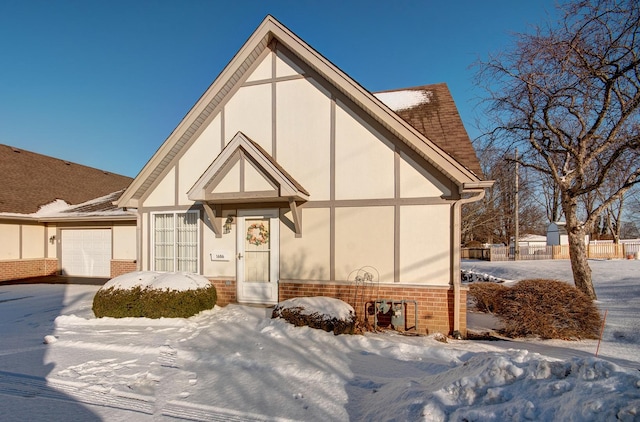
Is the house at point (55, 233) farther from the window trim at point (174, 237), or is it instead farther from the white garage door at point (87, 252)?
the window trim at point (174, 237)

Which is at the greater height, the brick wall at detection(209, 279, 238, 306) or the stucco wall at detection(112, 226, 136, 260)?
the stucco wall at detection(112, 226, 136, 260)

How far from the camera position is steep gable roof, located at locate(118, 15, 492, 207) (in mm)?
6820

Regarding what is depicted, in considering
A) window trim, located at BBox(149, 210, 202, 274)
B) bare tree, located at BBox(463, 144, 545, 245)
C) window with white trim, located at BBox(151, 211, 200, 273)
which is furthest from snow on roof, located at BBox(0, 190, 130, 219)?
bare tree, located at BBox(463, 144, 545, 245)

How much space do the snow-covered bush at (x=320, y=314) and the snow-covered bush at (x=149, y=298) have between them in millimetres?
2056

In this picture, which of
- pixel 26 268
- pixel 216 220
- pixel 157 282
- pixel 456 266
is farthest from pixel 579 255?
pixel 26 268

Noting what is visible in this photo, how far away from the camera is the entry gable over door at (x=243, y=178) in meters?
7.46

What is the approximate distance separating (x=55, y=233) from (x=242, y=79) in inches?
486

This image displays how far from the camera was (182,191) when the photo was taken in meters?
9.24

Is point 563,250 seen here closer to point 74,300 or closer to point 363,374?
point 363,374

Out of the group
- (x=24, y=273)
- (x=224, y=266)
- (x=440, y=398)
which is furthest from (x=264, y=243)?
(x=24, y=273)

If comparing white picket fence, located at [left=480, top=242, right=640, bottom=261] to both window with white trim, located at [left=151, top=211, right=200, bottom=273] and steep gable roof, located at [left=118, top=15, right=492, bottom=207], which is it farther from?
window with white trim, located at [left=151, top=211, right=200, bottom=273]

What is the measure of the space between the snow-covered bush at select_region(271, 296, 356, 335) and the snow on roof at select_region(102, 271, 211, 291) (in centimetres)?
228

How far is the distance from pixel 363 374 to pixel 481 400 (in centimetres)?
187

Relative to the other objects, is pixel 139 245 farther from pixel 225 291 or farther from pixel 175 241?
pixel 225 291
